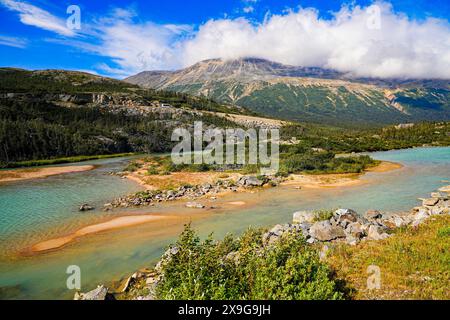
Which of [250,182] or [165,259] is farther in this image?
[250,182]

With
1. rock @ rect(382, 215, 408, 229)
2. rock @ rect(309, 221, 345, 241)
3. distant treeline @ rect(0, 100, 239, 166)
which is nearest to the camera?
rock @ rect(309, 221, 345, 241)

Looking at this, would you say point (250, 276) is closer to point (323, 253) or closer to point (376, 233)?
point (323, 253)

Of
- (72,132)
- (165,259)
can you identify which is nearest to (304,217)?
(165,259)

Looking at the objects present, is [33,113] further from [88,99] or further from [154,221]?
[154,221]

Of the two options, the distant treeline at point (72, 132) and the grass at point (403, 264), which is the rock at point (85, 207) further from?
the distant treeline at point (72, 132)

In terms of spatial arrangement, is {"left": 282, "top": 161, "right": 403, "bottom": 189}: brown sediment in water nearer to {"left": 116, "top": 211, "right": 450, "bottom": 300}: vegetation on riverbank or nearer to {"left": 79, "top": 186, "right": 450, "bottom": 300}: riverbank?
{"left": 79, "top": 186, "right": 450, "bottom": 300}: riverbank

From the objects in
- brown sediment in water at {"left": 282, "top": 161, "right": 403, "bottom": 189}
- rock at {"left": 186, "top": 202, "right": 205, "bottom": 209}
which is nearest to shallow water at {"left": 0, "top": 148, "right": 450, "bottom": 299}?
rock at {"left": 186, "top": 202, "right": 205, "bottom": 209}
